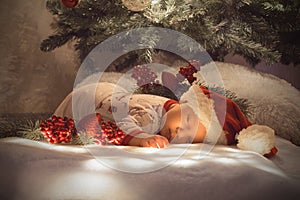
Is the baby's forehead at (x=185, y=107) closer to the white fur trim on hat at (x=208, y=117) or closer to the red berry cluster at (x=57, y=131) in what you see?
the white fur trim on hat at (x=208, y=117)

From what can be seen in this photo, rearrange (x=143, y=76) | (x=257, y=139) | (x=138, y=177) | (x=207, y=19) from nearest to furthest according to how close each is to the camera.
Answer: (x=138, y=177) → (x=257, y=139) → (x=207, y=19) → (x=143, y=76)

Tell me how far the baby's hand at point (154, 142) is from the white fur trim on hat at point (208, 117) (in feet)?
0.36

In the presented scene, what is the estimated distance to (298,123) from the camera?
1.03 metres

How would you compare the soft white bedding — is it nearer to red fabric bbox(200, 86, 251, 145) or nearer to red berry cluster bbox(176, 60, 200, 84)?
red fabric bbox(200, 86, 251, 145)

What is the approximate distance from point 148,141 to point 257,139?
0.25m

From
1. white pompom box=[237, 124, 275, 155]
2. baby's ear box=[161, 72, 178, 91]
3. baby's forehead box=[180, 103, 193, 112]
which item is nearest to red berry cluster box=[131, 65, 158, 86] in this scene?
baby's ear box=[161, 72, 178, 91]

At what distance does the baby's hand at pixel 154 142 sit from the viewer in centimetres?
79

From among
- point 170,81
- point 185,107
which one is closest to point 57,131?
point 185,107

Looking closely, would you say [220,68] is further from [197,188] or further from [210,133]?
[197,188]

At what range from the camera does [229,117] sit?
0.88 m

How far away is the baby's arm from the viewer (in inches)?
31.2

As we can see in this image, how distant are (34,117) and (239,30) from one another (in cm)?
70

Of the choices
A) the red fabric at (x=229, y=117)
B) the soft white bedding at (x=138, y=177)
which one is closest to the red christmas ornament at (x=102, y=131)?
the soft white bedding at (x=138, y=177)

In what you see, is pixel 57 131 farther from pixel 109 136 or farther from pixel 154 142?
pixel 154 142
